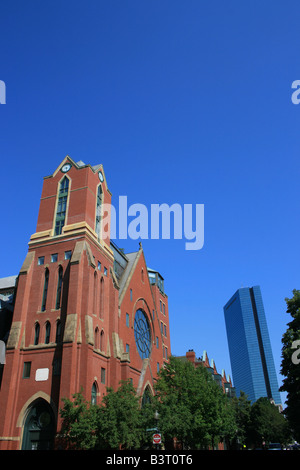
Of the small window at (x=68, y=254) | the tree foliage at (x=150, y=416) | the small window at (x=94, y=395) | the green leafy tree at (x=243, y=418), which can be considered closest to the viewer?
the tree foliage at (x=150, y=416)

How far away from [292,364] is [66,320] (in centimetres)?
1940

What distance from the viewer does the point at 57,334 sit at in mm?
31438

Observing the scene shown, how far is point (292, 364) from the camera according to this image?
100.0 feet

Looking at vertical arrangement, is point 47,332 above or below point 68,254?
below

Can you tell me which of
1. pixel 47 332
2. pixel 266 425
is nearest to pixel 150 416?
pixel 47 332

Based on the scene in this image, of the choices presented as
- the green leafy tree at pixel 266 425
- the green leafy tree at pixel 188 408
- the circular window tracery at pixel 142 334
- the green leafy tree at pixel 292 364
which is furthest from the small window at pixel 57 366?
the green leafy tree at pixel 266 425

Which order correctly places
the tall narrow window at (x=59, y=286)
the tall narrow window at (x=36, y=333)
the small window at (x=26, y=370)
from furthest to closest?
the tall narrow window at (x=59, y=286), the tall narrow window at (x=36, y=333), the small window at (x=26, y=370)

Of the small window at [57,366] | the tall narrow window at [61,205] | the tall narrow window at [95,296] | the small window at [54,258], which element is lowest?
the small window at [57,366]

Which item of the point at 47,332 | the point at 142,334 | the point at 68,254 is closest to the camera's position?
the point at 47,332

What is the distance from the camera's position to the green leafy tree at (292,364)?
96.3 ft

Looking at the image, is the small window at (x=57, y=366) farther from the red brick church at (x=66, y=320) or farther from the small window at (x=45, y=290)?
the small window at (x=45, y=290)

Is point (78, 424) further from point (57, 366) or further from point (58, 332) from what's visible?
point (58, 332)

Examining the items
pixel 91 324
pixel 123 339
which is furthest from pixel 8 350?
pixel 123 339

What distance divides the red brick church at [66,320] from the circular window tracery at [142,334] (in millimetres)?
221
